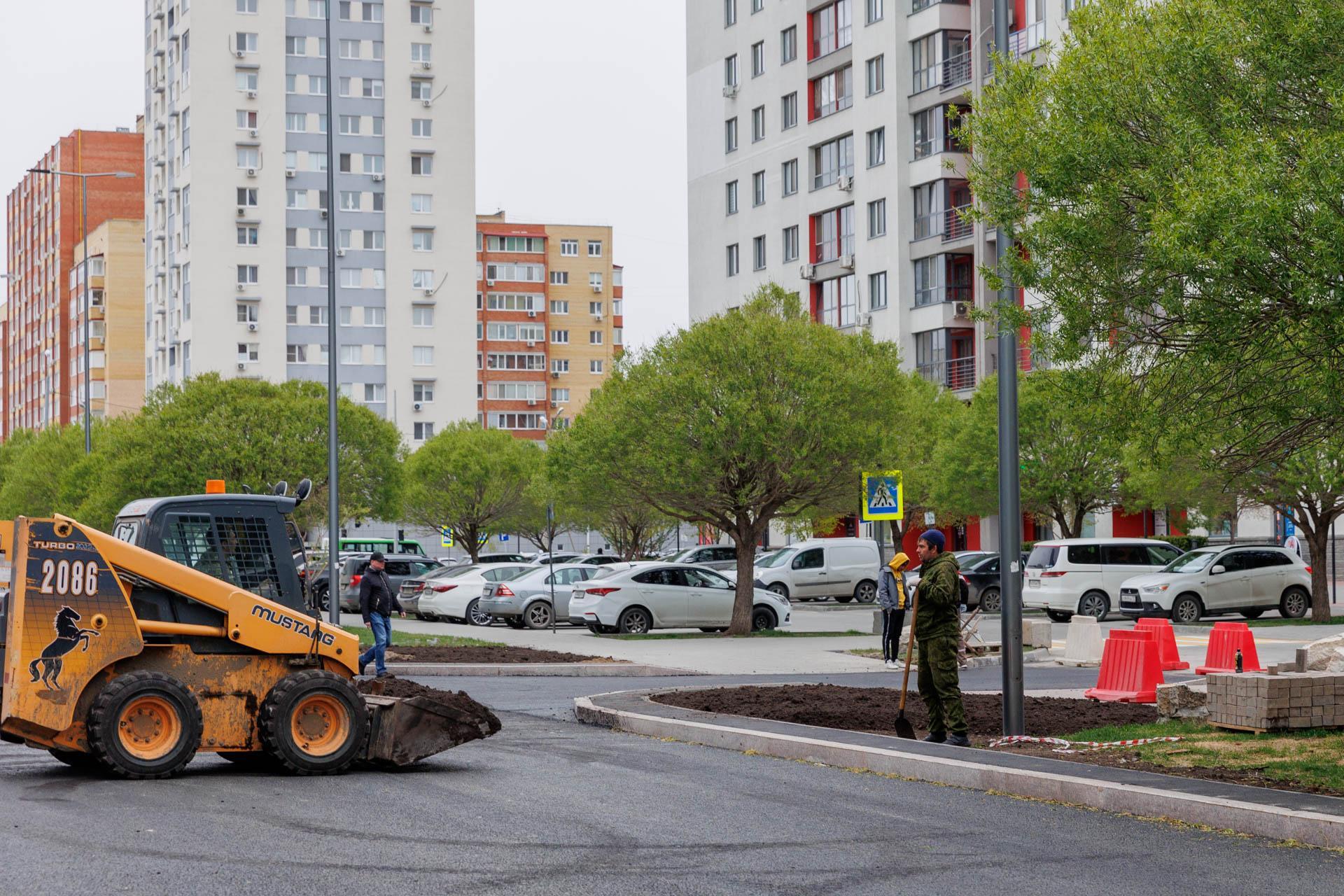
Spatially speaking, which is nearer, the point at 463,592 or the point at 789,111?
the point at 463,592

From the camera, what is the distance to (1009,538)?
44.3 ft

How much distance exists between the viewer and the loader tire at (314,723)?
38.2ft

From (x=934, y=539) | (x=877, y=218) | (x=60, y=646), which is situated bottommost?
(x=60, y=646)

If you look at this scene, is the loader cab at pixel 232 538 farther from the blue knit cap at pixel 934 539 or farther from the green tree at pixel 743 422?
the green tree at pixel 743 422

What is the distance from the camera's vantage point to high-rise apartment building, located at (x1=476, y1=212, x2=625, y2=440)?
123 metres

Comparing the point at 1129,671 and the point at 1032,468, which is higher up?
the point at 1032,468

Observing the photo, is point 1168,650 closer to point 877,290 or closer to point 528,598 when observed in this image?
point 528,598

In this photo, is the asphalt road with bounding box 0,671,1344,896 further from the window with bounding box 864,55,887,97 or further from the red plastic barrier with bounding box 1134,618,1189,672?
the window with bounding box 864,55,887,97

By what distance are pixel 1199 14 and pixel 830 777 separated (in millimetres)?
6107

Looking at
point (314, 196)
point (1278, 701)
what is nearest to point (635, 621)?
point (1278, 701)

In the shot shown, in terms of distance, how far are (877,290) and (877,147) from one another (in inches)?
222

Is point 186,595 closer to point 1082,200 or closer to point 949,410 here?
point 1082,200

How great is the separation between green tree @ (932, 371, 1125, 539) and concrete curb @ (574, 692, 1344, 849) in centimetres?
2769

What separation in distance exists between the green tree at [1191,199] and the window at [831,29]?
182 feet
